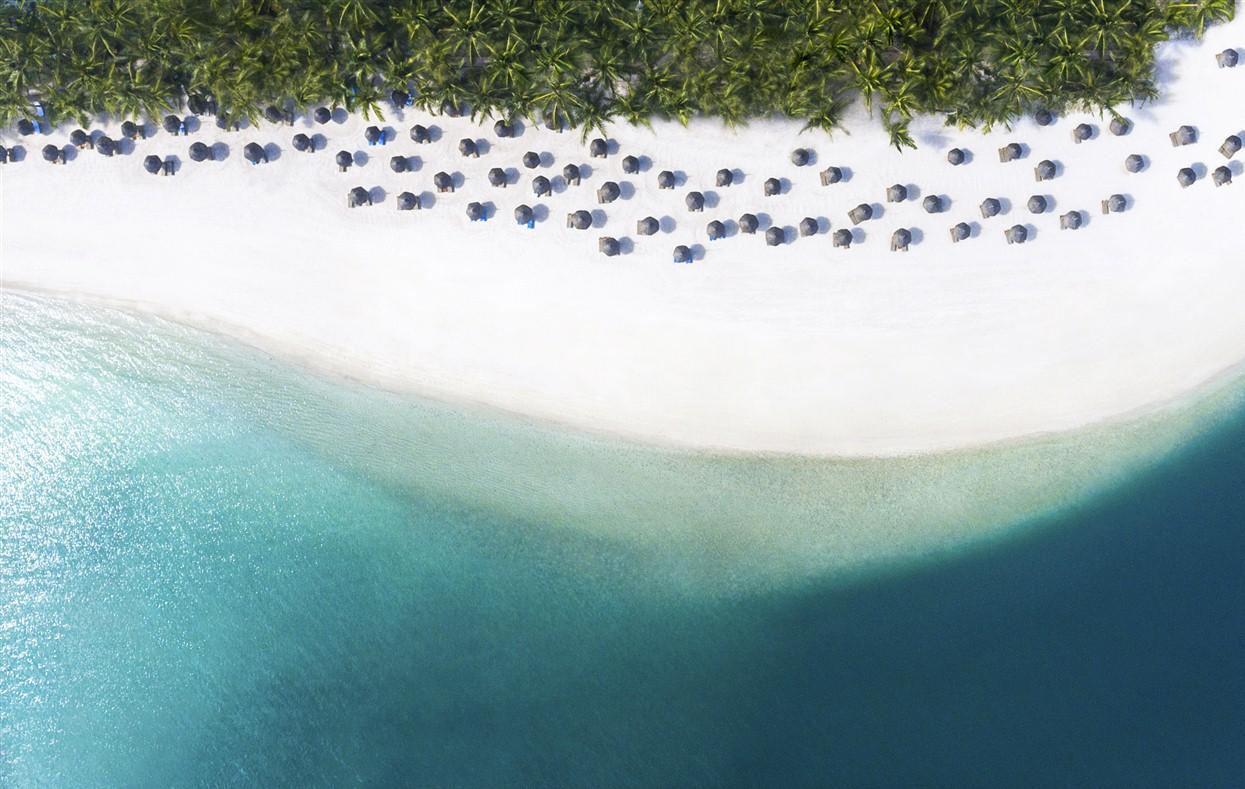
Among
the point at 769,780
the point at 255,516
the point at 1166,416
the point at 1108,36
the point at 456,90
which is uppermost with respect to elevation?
the point at 1108,36

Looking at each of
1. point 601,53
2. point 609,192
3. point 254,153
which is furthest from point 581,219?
point 254,153

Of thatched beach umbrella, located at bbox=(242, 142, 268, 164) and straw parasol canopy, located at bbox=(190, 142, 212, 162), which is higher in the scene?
thatched beach umbrella, located at bbox=(242, 142, 268, 164)

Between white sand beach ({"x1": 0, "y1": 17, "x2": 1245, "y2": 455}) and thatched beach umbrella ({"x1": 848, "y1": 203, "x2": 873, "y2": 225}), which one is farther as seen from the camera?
white sand beach ({"x1": 0, "y1": 17, "x2": 1245, "y2": 455})

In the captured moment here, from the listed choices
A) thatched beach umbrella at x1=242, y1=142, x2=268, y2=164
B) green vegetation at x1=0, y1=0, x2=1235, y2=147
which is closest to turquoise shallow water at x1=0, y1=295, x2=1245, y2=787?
thatched beach umbrella at x1=242, y1=142, x2=268, y2=164

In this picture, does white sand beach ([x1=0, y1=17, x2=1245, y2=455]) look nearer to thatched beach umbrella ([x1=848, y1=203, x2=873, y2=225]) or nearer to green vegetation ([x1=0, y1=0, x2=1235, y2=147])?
thatched beach umbrella ([x1=848, y1=203, x2=873, y2=225])

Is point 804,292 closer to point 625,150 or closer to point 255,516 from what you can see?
point 625,150

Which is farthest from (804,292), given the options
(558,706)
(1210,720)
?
(1210,720)

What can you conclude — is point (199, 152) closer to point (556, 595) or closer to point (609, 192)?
point (609, 192)
